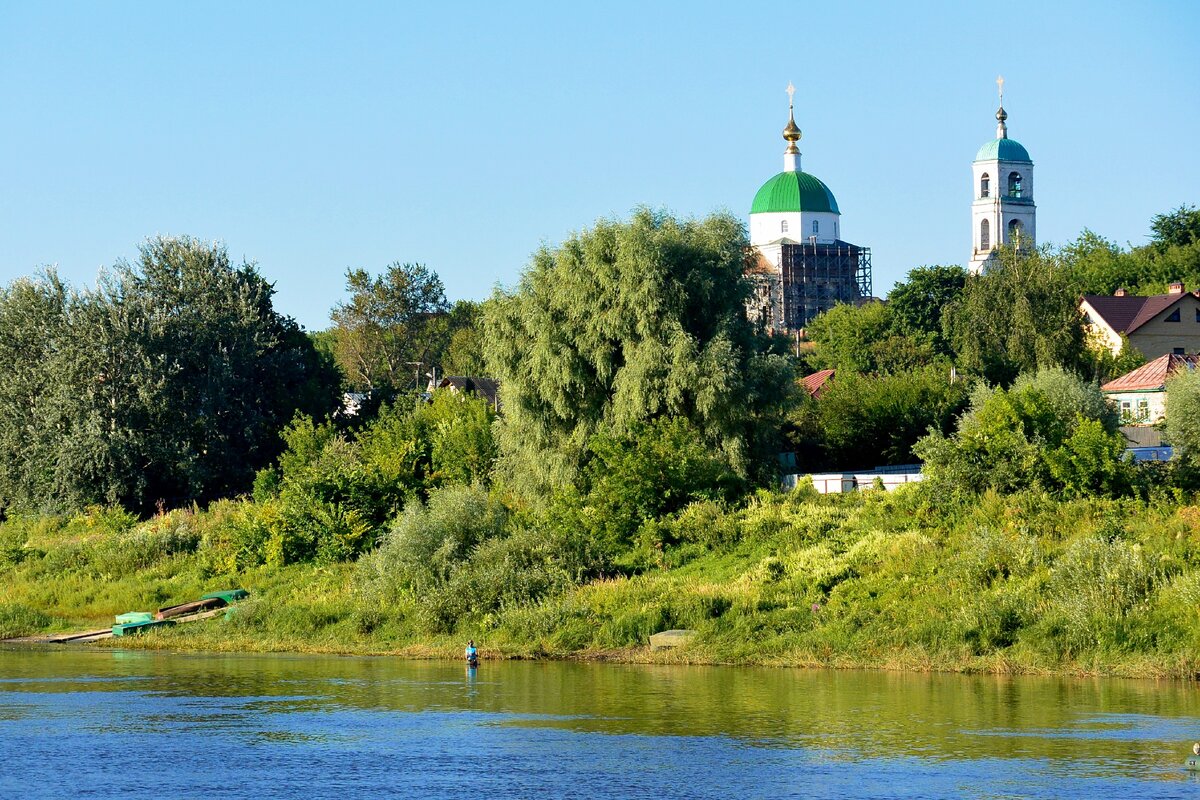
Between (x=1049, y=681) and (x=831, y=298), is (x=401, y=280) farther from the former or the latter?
(x=1049, y=681)

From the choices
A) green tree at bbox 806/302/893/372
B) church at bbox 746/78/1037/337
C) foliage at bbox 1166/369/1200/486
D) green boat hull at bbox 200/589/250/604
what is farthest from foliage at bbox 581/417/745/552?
church at bbox 746/78/1037/337

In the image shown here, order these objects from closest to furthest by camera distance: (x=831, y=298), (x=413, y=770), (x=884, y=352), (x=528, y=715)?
(x=413, y=770), (x=528, y=715), (x=884, y=352), (x=831, y=298)

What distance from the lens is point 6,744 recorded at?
27594 millimetres

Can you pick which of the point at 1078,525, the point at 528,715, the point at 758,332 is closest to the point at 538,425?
the point at 758,332

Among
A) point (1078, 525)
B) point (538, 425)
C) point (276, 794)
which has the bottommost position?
point (276, 794)

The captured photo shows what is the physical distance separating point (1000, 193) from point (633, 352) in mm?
114215

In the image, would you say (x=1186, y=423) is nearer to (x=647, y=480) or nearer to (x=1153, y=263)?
(x=647, y=480)

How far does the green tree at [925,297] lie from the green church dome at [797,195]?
111ft

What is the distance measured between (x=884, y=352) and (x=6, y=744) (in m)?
82.3

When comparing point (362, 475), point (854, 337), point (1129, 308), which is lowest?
point (362, 475)

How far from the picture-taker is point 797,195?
145m

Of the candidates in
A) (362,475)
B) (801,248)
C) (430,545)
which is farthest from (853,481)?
(801,248)

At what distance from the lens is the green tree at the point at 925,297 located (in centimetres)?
11031

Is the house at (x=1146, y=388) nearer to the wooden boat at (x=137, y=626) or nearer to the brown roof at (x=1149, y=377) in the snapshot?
the brown roof at (x=1149, y=377)
